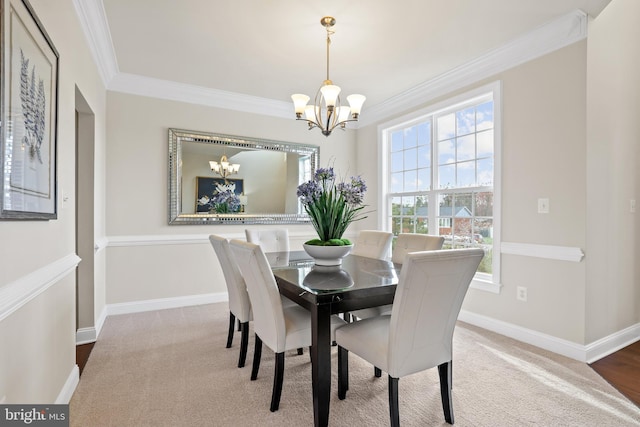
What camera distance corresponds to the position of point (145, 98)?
3801mm

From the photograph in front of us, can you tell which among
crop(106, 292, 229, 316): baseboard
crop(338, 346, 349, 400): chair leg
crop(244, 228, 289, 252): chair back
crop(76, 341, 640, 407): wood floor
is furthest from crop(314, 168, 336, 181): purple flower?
crop(106, 292, 229, 316): baseboard

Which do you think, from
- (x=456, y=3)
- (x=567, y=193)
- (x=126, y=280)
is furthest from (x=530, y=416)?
(x=126, y=280)

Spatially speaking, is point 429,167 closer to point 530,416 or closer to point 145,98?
point 530,416

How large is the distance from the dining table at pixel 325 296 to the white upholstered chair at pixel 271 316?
140 millimetres

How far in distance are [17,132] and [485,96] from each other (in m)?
3.61

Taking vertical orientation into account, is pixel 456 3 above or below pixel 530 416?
above

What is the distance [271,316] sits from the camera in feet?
6.17

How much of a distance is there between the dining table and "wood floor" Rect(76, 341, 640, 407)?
1.62 metres

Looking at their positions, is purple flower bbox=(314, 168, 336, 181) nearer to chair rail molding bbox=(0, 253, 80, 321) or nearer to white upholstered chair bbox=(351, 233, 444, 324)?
white upholstered chair bbox=(351, 233, 444, 324)

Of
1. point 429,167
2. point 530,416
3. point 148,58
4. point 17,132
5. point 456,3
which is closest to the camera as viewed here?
point 17,132

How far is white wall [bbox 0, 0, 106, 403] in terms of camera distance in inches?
50.6

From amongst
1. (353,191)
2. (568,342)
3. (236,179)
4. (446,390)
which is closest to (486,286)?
(568,342)

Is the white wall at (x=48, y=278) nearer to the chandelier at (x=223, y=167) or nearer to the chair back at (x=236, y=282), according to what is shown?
the chair back at (x=236, y=282)

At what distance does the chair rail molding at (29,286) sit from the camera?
122cm
